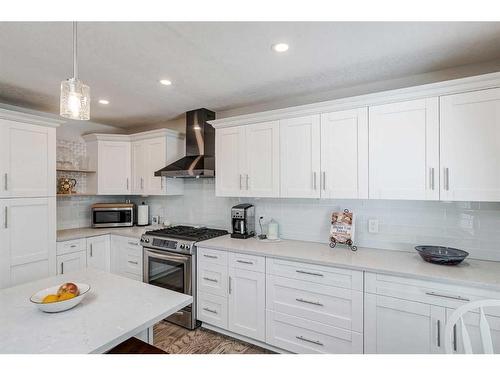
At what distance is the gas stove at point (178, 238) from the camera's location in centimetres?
265

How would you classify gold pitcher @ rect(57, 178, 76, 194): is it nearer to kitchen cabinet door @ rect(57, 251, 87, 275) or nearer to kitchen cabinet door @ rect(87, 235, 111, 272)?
kitchen cabinet door @ rect(87, 235, 111, 272)

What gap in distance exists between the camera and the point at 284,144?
2520 millimetres

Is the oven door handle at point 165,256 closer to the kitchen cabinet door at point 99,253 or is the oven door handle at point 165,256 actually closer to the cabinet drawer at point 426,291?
the kitchen cabinet door at point 99,253

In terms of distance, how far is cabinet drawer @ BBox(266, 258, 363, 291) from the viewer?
1904 millimetres

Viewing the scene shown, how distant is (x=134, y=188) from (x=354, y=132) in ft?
9.82

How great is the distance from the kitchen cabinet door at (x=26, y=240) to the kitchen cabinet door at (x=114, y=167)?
88 cm

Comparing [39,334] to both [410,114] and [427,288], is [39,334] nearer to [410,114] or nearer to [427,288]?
[427,288]

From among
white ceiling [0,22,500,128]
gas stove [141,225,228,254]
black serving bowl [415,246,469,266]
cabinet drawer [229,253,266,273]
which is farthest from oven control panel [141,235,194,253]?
black serving bowl [415,246,469,266]

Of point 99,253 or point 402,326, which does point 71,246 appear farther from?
point 402,326

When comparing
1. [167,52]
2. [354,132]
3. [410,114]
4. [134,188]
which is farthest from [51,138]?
[410,114]

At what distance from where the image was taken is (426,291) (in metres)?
1.68

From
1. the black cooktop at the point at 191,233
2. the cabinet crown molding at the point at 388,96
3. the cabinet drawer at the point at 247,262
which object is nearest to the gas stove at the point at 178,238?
the black cooktop at the point at 191,233

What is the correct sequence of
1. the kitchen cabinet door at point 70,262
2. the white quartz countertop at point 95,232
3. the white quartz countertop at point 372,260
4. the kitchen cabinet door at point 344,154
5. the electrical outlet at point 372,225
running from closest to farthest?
the white quartz countertop at point 372,260 → the kitchen cabinet door at point 344,154 → the electrical outlet at point 372,225 → the kitchen cabinet door at point 70,262 → the white quartz countertop at point 95,232

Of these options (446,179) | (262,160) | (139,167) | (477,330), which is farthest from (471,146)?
(139,167)
